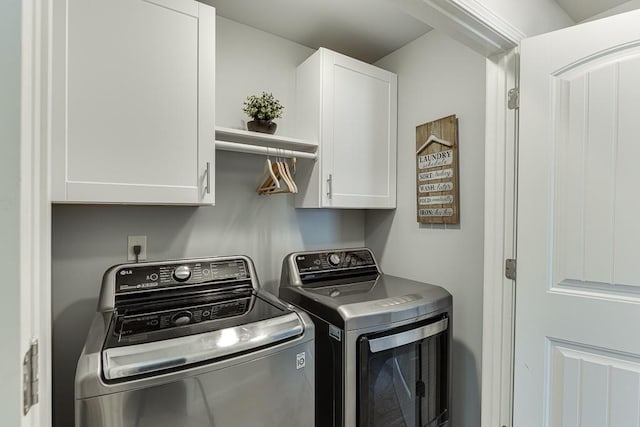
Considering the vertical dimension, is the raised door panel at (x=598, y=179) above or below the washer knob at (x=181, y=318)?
above

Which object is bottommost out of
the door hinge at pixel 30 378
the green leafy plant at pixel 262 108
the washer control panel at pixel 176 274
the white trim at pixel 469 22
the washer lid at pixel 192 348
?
the washer lid at pixel 192 348

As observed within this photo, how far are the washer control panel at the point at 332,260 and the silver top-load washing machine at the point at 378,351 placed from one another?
0.07 meters

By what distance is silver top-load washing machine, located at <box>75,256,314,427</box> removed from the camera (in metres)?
0.88

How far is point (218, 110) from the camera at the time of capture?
1819 millimetres

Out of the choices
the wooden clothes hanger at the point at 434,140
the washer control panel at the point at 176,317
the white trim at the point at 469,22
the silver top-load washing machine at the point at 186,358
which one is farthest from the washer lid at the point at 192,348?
the wooden clothes hanger at the point at 434,140

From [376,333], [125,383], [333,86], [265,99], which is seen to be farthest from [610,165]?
[125,383]

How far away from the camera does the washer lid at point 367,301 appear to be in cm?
133

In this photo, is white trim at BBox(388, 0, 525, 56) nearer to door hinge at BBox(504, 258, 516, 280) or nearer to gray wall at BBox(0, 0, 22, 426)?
door hinge at BBox(504, 258, 516, 280)

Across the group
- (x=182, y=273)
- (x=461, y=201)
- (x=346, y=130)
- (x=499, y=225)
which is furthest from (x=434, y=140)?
(x=182, y=273)

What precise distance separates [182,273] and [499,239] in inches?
55.7

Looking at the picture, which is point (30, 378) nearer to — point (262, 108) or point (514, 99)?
point (262, 108)

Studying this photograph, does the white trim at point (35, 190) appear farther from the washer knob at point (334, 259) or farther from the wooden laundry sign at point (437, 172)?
the wooden laundry sign at point (437, 172)

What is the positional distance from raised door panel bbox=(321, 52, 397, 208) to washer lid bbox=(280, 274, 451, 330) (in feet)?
1.68

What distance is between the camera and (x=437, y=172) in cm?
188
